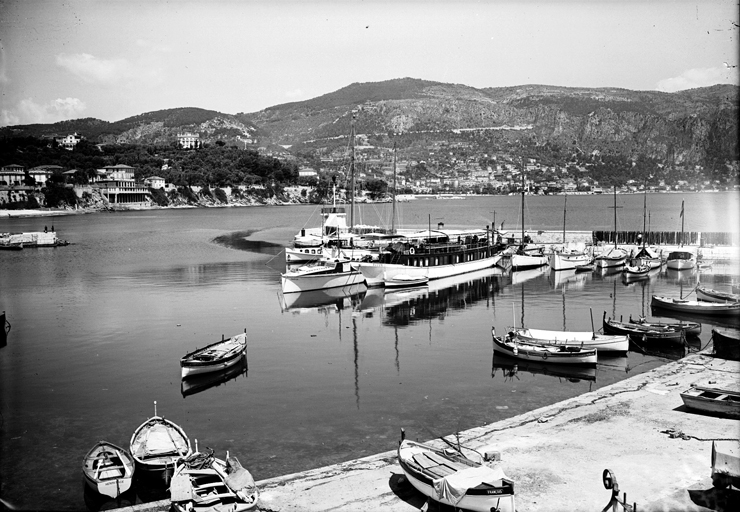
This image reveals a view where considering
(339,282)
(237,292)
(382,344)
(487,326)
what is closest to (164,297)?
(237,292)

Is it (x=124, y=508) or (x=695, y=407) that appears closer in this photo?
(x=124, y=508)

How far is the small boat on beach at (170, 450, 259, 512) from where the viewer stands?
12305 mm

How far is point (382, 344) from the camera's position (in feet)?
94.8

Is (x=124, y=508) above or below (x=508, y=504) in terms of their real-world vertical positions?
below

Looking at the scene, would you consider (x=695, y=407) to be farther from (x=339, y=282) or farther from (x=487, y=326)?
(x=339, y=282)

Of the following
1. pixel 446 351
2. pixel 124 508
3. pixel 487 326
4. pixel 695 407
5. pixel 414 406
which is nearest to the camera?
pixel 124 508

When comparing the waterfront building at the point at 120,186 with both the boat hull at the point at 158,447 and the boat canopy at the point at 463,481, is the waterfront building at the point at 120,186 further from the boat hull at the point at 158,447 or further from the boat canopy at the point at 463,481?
the boat canopy at the point at 463,481

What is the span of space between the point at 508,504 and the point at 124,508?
8.11m

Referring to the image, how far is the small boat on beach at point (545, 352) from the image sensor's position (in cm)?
2439

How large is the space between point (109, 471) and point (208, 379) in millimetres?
9099

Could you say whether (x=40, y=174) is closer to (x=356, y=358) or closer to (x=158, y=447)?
(x=356, y=358)

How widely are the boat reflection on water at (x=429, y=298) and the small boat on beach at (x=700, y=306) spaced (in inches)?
430

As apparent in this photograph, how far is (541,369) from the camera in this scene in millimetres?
24734

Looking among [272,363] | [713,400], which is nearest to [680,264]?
[713,400]
